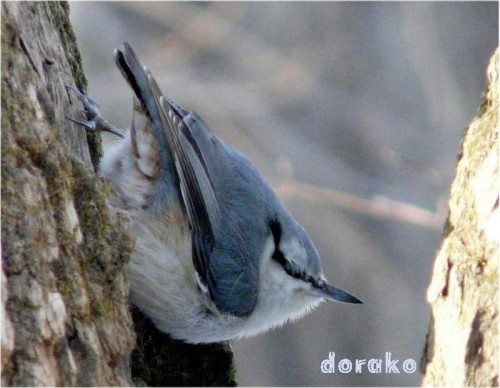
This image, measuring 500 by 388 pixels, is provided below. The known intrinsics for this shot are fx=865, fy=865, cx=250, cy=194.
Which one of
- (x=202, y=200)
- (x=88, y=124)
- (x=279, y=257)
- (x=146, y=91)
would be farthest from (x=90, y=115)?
(x=279, y=257)

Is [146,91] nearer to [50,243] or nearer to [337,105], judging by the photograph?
[50,243]

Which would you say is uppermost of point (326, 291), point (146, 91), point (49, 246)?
point (146, 91)

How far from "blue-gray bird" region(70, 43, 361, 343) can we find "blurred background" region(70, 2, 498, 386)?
195 cm

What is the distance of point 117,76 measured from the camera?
199 inches

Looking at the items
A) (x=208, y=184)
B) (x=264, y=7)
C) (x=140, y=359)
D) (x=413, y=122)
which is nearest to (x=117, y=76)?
(x=264, y=7)

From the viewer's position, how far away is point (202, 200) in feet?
9.00

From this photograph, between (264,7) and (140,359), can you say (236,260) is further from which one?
(264,7)

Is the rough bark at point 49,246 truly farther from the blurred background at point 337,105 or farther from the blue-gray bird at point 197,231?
the blurred background at point 337,105

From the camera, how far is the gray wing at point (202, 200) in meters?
2.70

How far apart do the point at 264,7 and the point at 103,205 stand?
3.34 m

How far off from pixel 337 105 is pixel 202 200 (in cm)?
271

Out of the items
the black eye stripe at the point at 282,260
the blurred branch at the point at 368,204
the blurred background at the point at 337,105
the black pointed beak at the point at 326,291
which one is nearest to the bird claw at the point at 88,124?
the black eye stripe at the point at 282,260

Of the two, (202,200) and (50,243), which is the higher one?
(202,200)

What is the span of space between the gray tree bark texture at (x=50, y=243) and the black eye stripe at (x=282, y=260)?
0.67 m
